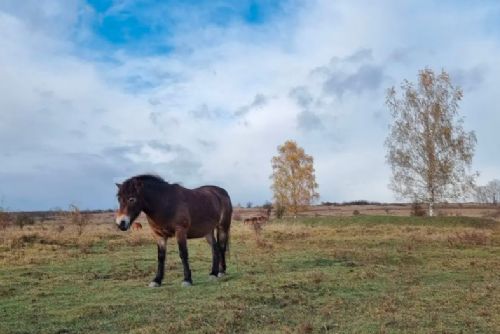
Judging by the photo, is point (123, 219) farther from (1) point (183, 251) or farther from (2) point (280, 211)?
(2) point (280, 211)

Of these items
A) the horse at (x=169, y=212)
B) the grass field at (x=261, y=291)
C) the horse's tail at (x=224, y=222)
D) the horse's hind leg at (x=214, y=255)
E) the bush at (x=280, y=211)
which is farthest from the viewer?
the bush at (x=280, y=211)

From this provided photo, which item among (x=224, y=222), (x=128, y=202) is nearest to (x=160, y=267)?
(x=128, y=202)

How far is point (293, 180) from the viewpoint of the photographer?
5834 cm

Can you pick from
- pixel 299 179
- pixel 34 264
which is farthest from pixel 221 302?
pixel 299 179

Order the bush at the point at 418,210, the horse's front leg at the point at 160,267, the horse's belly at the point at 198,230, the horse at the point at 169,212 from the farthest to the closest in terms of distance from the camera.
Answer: the bush at the point at 418,210, the horse's belly at the point at 198,230, the horse's front leg at the point at 160,267, the horse at the point at 169,212

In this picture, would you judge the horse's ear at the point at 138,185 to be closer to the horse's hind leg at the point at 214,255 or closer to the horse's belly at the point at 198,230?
the horse's belly at the point at 198,230

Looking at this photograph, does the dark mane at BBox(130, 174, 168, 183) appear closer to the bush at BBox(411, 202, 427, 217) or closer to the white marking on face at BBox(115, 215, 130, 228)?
the white marking on face at BBox(115, 215, 130, 228)

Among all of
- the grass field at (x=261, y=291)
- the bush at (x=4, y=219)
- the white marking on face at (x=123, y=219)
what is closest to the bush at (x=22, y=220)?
the bush at (x=4, y=219)

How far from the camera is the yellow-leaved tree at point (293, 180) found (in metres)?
57.7

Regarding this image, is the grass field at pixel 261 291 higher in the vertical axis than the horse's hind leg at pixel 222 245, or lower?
lower

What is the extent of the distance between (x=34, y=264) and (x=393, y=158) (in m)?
32.8

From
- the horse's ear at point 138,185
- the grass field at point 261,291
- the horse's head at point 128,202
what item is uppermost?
the horse's ear at point 138,185

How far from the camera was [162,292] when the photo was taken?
36.8 feet

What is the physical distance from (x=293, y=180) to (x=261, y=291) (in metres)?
47.8
